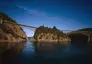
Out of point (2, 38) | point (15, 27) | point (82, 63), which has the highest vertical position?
point (15, 27)

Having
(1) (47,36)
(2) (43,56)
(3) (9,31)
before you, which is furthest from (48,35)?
(2) (43,56)

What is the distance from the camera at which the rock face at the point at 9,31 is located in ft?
152

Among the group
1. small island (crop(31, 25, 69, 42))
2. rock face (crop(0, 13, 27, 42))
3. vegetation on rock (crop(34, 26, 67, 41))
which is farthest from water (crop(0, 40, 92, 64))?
small island (crop(31, 25, 69, 42))

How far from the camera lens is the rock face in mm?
46312

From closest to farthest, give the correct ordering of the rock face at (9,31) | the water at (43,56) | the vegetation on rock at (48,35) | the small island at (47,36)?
the water at (43,56) → the rock face at (9,31) → the vegetation on rock at (48,35) → the small island at (47,36)

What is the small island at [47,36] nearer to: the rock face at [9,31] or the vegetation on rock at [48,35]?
the vegetation on rock at [48,35]

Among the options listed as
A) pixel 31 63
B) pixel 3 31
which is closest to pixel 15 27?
pixel 3 31

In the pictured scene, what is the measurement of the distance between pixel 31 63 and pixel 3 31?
36.5 meters

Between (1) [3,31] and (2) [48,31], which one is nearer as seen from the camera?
(1) [3,31]

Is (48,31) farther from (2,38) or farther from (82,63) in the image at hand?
(82,63)

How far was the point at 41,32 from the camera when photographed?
60531 millimetres

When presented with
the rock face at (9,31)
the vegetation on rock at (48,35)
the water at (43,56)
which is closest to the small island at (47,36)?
the vegetation on rock at (48,35)

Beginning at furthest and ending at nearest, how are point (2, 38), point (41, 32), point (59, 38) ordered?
point (59, 38) < point (41, 32) < point (2, 38)

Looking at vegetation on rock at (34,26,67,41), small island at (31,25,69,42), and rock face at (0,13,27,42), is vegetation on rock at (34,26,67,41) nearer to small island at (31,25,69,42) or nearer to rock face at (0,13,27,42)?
small island at (31,25,69,42)
